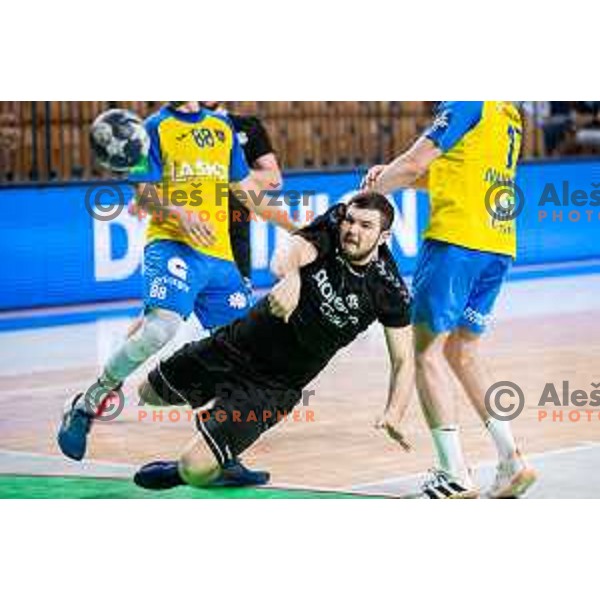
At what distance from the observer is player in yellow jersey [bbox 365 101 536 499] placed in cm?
1090

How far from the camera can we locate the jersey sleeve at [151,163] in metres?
11.0

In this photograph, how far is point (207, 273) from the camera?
11.0 meters

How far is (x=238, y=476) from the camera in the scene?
431 inches

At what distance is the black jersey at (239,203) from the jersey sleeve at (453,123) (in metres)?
0.68

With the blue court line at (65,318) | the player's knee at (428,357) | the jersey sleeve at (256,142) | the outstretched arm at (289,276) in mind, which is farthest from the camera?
the blue court line at (65,318)

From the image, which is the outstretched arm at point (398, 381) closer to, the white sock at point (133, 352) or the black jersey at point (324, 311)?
the black jersey at point (324, 311)

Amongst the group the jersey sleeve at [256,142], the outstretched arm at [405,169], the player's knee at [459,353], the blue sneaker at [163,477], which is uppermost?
the jersey sleeve at [256,142]

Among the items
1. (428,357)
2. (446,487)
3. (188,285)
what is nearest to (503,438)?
(446,487)

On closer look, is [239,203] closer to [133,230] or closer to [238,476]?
[133,230]

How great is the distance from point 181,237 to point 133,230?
216 mm

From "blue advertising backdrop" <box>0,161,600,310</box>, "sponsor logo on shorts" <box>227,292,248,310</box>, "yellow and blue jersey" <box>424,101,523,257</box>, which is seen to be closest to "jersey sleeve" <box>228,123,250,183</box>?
"blue advertising backdrop" <box>0,161,600,310</box>

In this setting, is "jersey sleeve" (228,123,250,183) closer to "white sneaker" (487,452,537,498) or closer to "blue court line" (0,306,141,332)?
"blue court line" (0,306,141,332)

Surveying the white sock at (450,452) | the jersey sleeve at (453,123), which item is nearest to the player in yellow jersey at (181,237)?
the jersey sleeve at (453,123)
